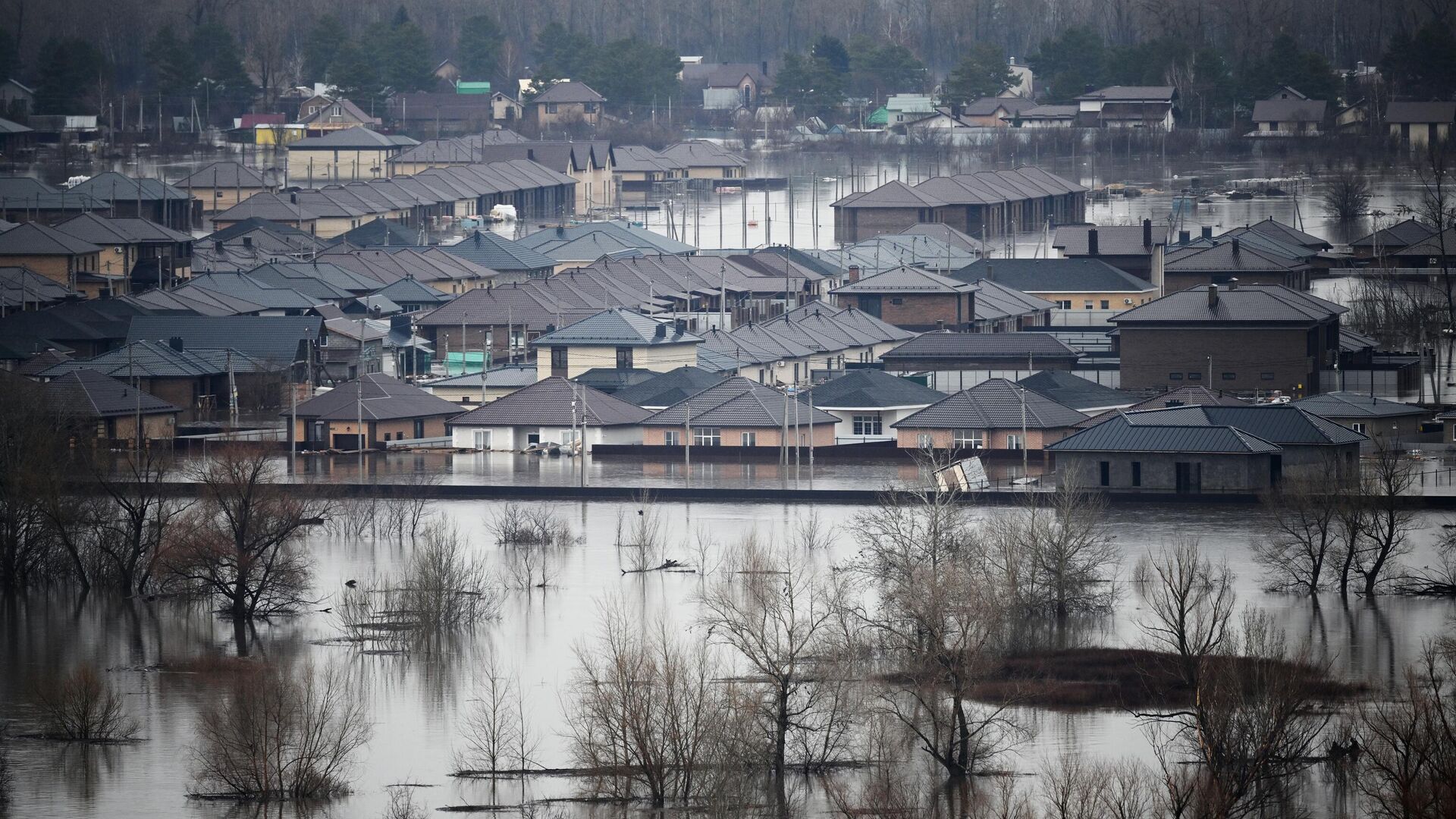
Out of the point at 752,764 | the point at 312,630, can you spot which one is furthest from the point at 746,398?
the point at 752,764

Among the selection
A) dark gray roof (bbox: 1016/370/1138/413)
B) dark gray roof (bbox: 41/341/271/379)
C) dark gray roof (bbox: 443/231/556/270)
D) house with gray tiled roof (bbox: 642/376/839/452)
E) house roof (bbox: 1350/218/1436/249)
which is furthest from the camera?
dark gray roof (bbox: 443/231/556/270)

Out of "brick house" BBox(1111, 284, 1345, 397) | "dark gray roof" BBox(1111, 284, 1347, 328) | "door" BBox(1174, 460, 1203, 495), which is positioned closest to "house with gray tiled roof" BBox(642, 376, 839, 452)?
"door" BBox(1174, 460, 1203, 495)

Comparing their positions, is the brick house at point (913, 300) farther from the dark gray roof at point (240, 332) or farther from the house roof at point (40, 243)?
the house roof at point (40, 243)

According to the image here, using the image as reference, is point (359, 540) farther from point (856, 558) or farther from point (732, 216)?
point (732, 216)

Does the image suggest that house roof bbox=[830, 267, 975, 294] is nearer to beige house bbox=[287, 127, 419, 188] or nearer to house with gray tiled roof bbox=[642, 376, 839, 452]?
house with gray tiled roof bbox=[642, 376, 839, 452]

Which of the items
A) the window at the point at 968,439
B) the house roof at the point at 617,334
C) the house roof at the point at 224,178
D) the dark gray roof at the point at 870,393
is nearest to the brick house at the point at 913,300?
the house roof at the point at 617,334

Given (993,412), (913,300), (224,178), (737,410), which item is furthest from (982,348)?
(224,178)
